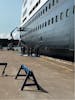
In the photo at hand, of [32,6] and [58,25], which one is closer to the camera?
[58,25]

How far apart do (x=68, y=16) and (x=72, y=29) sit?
1720 millimetres

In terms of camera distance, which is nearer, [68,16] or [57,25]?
[68,16]

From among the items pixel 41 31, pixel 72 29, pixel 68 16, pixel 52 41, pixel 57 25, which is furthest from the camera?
pixel 41 31

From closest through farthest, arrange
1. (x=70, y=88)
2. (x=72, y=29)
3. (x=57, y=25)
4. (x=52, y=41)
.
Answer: (x=70, y=88)
(x=72, y=29)
(x=57, y=25)
(x=52, y=41)

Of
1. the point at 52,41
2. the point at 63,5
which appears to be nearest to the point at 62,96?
the point at 63,5

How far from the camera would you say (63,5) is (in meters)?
23.8

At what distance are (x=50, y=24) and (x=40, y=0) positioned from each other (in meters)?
7.49

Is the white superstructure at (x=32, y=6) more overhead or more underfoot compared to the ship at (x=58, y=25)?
more overhead

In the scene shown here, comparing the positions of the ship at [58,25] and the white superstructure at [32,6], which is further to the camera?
the white superstructure at [32,6]

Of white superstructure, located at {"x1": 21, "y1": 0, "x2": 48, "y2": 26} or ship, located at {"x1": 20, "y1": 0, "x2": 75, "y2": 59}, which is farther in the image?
white superstructure, located at {"x1": 21, "y1": 0, "x2": 48, "y2": 26}

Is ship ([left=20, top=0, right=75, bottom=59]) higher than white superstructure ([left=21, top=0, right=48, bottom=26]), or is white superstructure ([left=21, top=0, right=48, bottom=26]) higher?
white superstructure ([left=21, top=0, right=48, bottom=26])

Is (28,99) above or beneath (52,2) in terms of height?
beneath

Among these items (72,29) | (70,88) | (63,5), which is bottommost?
(70,88)

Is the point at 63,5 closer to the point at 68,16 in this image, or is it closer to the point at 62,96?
the point at 68,16
